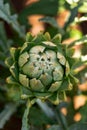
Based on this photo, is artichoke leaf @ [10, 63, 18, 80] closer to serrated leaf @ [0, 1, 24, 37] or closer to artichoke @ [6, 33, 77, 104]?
artichoke @ [6, 33, 77, 104]

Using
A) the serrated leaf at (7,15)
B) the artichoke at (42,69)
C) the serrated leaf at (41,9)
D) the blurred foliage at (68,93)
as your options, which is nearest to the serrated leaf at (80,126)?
the blurred foliage at (68,93)

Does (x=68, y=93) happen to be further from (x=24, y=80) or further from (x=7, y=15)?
(x=24, y=80)

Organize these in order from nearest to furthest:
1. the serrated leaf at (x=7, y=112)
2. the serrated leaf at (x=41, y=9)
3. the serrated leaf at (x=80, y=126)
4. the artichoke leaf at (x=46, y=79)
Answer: the artichoke leaf at (x=46, y=79) < the serrated leaf at (x=80, y=126) < the serrated leaf at (x=7, y=112) < the serrated leaf at (x=41, y=9)

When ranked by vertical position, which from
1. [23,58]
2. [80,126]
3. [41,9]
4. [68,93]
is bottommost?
[80,126]

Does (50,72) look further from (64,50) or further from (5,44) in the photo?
(5,44)

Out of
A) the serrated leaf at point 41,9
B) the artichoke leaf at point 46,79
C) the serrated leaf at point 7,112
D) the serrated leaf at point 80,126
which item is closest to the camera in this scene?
the artichoke leaf at point 46,79

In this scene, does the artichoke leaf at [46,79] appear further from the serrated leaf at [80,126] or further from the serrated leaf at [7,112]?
the serrated leaf at [7,112]

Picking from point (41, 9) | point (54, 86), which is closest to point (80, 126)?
point (54, 86)

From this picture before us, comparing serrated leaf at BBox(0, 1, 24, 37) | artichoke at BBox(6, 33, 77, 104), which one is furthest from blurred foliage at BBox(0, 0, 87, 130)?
artichoke at BBox(6, 33, 77, 104)
